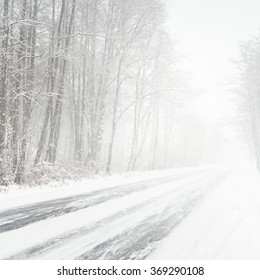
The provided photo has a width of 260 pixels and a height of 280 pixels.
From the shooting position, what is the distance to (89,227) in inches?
225

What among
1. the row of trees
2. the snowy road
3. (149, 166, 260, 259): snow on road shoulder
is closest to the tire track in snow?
the snowy road

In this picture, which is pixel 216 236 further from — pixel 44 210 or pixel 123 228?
pixel 44 210

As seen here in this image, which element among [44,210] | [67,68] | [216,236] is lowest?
[44,210]

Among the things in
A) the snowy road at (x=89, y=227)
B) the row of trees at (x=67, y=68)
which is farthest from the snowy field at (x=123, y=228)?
the row of trees at (x=67, y=68)

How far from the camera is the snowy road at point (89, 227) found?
14.5ft

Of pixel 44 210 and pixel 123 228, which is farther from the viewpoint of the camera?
pixel 44 210

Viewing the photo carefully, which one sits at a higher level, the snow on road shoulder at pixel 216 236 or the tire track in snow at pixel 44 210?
the snow on road shoulder at pixel 216 236

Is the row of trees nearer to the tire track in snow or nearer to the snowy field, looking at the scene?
the tire track in snow

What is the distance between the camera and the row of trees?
37.0 ft

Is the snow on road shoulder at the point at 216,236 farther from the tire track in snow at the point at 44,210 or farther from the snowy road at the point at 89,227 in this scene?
the tire track in snow at the point at 44,210

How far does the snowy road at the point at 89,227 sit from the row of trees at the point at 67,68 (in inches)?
161

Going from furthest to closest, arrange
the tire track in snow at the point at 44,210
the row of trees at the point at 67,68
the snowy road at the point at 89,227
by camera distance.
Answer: the row of trees at the point at 67,68
the tire track in snow at the point at 44,210
the snowy road at the point at 89,227

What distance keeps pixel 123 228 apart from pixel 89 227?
63 centimetres

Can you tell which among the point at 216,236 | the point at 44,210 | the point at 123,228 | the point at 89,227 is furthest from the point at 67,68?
the point at 216,236
